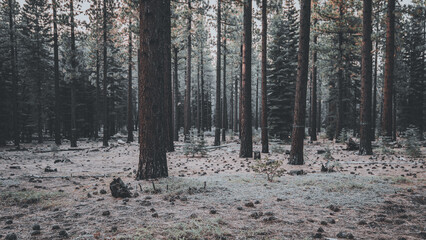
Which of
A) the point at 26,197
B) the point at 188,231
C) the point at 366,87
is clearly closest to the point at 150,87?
the point at 26,197

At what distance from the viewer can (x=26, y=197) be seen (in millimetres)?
4246

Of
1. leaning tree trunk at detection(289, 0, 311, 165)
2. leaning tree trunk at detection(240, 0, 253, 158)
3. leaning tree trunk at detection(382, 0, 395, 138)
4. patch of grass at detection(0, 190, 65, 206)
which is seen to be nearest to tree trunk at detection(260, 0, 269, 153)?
leaning tree trunk at detection(240, 0, 253, 158)

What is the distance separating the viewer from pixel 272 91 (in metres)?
20.9

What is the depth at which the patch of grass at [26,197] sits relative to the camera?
4.08 meters

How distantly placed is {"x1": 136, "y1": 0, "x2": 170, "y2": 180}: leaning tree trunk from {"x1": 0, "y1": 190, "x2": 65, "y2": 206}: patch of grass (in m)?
1.89

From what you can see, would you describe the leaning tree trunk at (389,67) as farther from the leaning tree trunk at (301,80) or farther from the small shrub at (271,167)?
the small shrub at (271,167)

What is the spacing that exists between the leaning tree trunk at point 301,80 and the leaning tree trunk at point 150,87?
5.00 m

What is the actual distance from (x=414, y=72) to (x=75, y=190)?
37143mm

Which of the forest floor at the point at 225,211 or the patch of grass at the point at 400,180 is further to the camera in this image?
the patch of grass at the point at 400,180

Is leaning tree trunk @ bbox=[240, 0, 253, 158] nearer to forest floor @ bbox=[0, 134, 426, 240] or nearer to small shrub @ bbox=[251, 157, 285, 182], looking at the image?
small shrub @ bbox=[251, 157, 285, 182]

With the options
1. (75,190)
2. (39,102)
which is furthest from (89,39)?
(75,190)

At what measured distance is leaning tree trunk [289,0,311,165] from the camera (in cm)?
840

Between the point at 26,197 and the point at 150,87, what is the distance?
320cm

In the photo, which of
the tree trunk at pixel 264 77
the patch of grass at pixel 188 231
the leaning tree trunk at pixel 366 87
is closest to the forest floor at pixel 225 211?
the patch of grass at pixel 188 231
